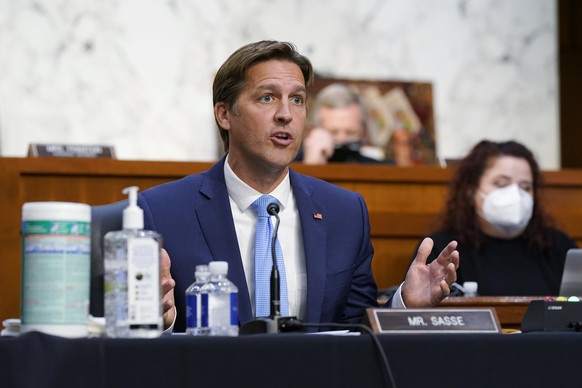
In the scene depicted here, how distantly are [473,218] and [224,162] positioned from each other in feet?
5.33

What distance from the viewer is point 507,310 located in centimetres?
344

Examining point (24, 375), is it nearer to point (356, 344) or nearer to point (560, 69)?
point (356, 344)

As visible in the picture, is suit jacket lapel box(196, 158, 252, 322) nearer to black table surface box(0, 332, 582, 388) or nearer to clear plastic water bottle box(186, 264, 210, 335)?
clear plastic water bottle box(186, 264, 210, 335)

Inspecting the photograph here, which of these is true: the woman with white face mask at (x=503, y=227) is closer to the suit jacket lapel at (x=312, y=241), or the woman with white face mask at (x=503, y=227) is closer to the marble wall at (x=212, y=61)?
the suit jacket lapel at (x=312, y=241)

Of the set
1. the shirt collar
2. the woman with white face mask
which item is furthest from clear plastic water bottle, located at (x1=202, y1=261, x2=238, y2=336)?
the woman with white face mask

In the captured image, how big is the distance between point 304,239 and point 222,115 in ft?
1.55

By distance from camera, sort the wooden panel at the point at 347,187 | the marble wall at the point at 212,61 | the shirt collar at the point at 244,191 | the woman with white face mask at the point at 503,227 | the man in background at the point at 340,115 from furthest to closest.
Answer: the man in background at the point at 340,115
the marble wall at the point at 212,61
the woman with white face mask at the point at 503,227
the wooden panel at the point at 347,187
the shirt collar at the point at 244,191

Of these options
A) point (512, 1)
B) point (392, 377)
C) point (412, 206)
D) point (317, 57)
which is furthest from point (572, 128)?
point (392, 377)

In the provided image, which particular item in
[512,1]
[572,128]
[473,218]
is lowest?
[473,218]

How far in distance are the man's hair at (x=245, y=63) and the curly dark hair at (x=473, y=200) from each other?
143 centimetres

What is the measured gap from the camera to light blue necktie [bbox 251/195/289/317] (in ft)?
8.41

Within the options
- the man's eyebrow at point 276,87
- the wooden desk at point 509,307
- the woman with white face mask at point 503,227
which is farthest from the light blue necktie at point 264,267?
the woman with white face mask at point 503,227

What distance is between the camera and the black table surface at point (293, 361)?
4.93ft

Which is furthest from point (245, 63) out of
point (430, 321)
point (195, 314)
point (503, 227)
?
point (503, 227)
